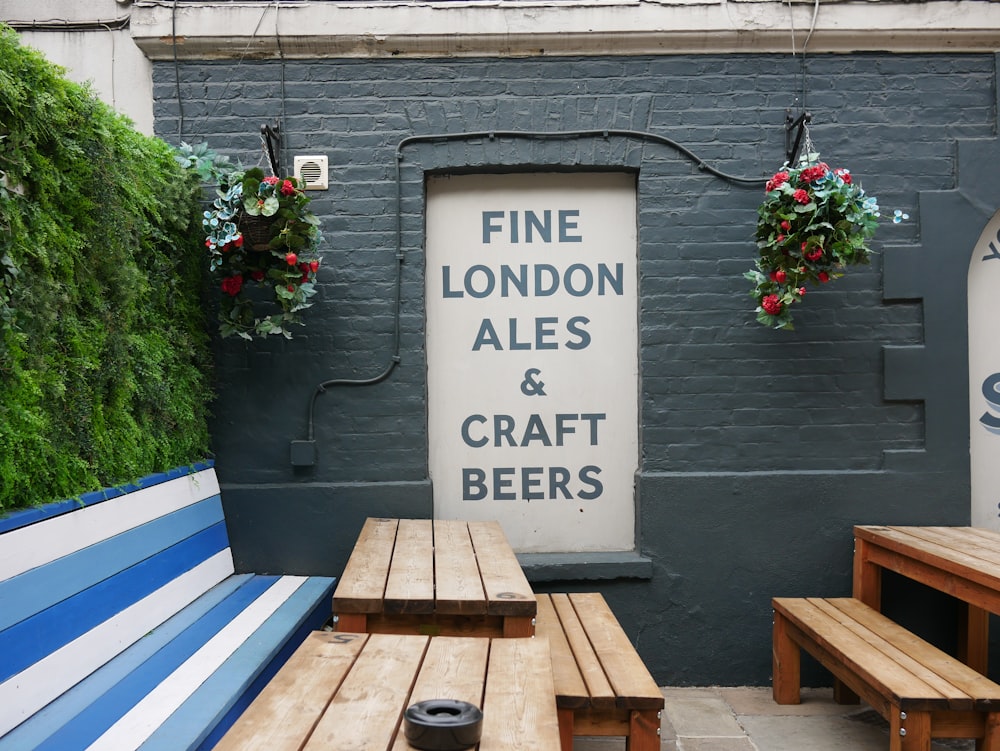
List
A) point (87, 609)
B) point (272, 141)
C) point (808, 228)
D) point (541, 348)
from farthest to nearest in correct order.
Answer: point (541, 348) < point (272, 141) < point (808, 228) < point (87, 609)

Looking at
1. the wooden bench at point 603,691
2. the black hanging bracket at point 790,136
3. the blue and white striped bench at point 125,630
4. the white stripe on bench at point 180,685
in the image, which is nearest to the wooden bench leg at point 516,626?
the wooden bench at point 603,691

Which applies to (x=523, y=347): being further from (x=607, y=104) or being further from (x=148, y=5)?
(x=148, y=5)

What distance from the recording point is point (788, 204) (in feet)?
12.7

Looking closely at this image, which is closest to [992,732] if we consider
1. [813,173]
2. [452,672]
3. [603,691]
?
[603,691]

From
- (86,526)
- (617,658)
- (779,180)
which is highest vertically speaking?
(779,180)

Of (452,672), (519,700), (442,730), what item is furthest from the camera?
(452,672)

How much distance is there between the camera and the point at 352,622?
8.82 ft

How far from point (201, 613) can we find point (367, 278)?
185cm

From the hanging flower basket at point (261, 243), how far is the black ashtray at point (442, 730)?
2.60m

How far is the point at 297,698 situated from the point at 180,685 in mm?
853

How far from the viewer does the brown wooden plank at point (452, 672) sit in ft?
→ 6.22

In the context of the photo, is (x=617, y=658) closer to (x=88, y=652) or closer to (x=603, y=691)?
(x=603, y=691)

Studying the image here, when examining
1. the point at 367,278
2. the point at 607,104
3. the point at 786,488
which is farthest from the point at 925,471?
the point at 367,278

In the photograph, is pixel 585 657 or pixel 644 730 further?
pixel 585 657
